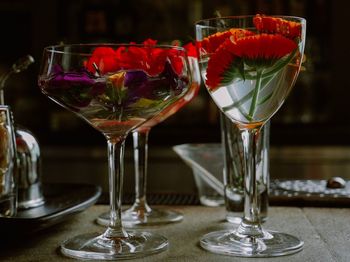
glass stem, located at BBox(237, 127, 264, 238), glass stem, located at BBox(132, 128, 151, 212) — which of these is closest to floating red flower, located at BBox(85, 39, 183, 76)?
glass stem, located at BBox(237, 127, 264, 238)

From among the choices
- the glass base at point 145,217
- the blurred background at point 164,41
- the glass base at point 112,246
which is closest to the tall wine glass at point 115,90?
the glass base at point 112,246

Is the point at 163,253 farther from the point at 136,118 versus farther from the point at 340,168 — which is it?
the point at 340,168

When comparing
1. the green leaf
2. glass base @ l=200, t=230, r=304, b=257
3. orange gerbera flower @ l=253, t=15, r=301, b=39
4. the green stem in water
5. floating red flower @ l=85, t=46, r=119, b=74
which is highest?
orange gerbera flower @ l=253, t=15, r=301, b=39

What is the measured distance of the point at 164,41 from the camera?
2.90m

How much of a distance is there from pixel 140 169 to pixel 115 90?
29 cm

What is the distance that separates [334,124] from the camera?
264cm

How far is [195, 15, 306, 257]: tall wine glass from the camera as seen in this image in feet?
2.06

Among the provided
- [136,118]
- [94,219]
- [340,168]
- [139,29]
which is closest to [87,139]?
[139,29]

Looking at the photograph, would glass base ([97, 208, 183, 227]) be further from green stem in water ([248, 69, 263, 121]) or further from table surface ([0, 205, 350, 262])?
green stem in water ([248, 69, 263, 121])

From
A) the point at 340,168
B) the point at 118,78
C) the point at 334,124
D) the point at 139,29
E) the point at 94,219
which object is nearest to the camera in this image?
the point at 118,78

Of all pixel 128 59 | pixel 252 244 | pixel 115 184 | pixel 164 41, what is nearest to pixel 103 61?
pixel 128 59

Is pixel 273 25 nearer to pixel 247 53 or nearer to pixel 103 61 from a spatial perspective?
pixel 247 53

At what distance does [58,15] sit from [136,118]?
2.41m

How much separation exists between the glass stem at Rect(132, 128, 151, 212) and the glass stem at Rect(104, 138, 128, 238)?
0.20 metres
